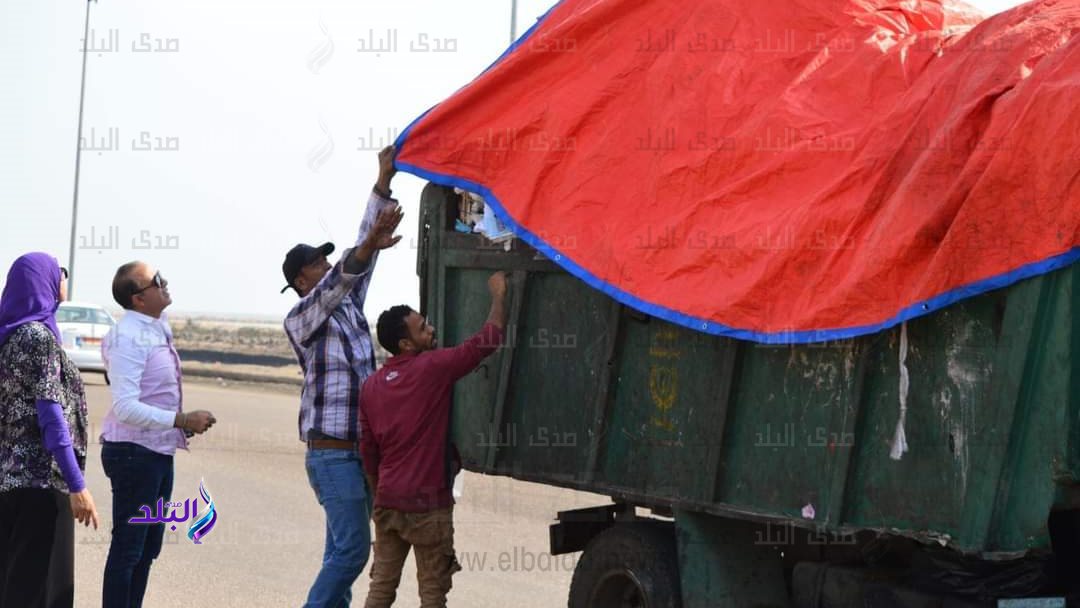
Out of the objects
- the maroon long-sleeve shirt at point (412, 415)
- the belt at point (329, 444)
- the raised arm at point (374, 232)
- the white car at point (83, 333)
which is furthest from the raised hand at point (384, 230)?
the white car at point (83, 333)

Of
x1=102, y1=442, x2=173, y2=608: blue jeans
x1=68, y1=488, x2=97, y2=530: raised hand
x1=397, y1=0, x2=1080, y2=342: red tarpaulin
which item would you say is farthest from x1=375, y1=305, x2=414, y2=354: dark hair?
x1=68, y1=488, x2=97, y2=530: raised hand

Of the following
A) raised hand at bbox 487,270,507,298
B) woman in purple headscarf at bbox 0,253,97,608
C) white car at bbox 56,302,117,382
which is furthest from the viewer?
white car at bbox 56,302,117,382

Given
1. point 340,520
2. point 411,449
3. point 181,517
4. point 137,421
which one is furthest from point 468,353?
point 181,517

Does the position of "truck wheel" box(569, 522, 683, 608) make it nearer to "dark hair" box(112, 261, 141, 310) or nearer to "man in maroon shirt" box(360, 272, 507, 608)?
"man in maroon shirt" box(360, 272, 507, 608)

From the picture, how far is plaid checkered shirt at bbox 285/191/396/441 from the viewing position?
7160 millimetres

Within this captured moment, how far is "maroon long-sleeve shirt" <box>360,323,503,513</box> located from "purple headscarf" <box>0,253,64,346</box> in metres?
1.58

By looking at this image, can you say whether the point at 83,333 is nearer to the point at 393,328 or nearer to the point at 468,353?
the point at 393,328

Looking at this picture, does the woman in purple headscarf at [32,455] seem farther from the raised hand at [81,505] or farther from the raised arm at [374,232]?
the raised arm at [374,232]

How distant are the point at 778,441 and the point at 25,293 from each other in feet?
11.5

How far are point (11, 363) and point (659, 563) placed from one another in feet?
10.4

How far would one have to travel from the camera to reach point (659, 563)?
22.3ft

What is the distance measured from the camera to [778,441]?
237 inches

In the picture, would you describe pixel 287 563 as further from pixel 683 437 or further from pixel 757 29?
pixel 757 29

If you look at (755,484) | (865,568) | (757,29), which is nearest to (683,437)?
(755,484)
